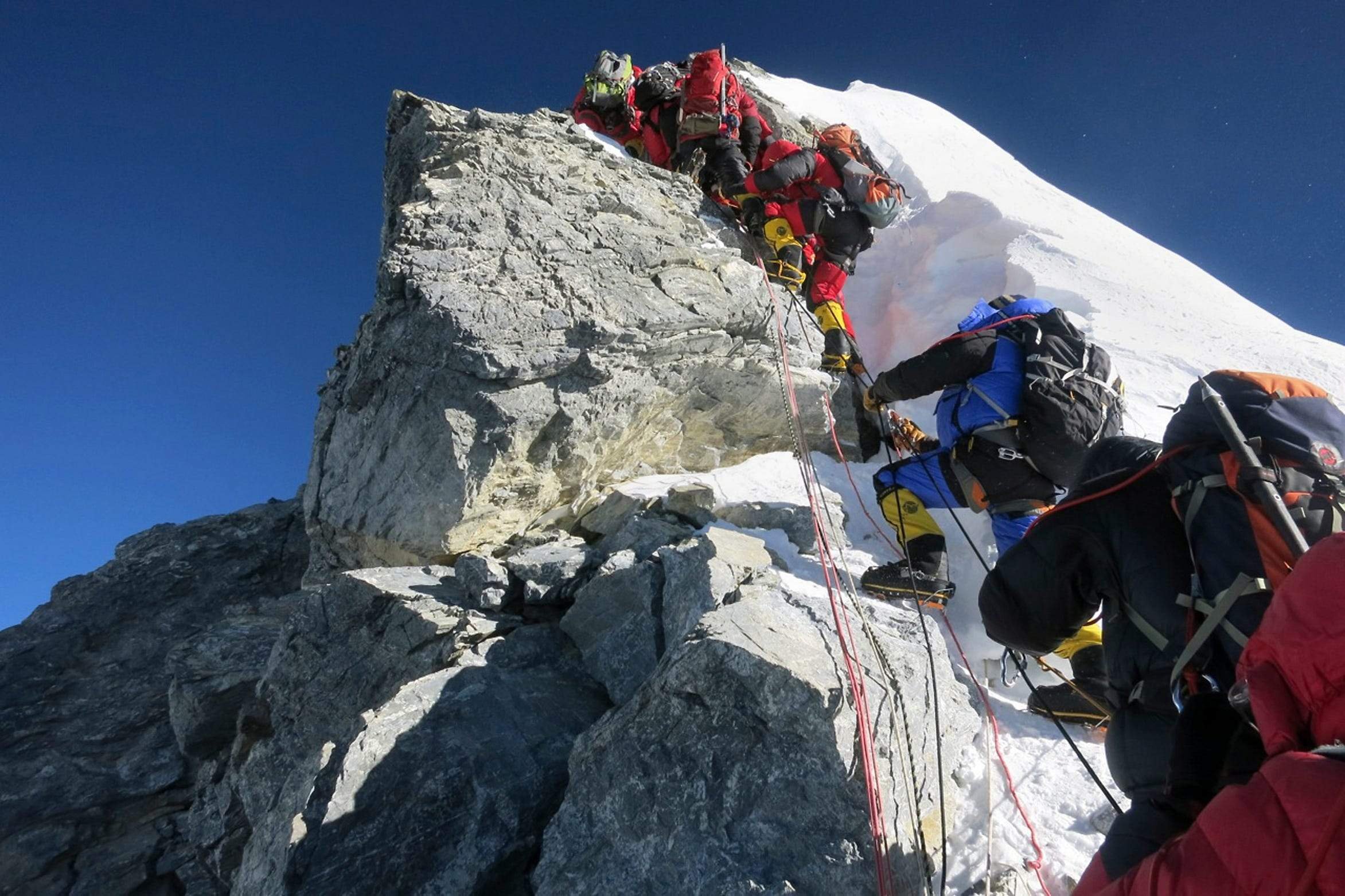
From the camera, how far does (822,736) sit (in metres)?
3.03

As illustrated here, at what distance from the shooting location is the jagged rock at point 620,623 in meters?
4.55

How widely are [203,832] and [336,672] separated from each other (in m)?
2.31

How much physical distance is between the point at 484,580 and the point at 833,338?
201 inches

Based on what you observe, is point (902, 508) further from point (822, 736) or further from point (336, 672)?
point (336, 672)

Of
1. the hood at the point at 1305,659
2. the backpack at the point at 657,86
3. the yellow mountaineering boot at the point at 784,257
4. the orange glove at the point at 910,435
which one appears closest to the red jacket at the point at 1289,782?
the hood at the point at 1305,659

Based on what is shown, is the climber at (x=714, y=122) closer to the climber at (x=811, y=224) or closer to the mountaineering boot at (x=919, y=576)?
the climber at (x=811, y=224)

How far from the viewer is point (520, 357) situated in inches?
237

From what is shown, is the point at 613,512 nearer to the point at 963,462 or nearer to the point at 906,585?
the point at 906,585

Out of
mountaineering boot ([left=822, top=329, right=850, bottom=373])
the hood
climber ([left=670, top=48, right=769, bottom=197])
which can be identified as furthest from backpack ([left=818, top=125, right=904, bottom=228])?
the hood

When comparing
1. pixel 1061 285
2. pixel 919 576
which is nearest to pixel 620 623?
pixel 919 576

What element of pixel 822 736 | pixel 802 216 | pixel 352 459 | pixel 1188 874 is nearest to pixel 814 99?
pixel 802 216

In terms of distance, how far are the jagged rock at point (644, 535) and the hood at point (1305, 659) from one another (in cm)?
415

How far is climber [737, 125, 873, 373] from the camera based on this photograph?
858 cm

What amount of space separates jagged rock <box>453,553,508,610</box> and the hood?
4.51 metres
